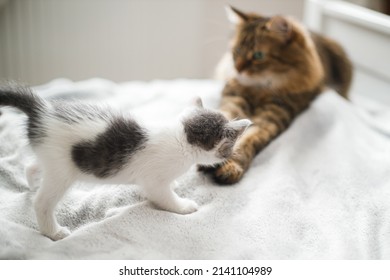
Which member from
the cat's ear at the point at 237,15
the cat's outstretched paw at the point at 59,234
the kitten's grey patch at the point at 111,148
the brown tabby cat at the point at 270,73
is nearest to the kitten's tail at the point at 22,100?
the kitten's grey patch at the point at 111,148

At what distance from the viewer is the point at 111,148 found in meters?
1.01

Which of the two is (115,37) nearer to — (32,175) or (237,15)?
(237,15)

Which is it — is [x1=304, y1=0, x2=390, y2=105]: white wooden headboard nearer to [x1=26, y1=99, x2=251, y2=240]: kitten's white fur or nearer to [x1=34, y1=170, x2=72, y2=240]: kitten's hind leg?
[x1=26, y1=99, x2=251, y2=240]: kitten's white fur

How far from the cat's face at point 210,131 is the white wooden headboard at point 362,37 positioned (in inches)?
42.5

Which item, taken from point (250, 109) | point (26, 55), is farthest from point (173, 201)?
point (26, 55)

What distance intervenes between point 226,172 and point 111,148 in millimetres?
386

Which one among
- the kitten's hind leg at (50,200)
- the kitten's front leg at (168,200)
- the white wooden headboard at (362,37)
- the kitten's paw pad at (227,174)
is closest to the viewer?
the kitten's hind leg at (50,200)

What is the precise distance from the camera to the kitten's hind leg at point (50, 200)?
0.98 meters

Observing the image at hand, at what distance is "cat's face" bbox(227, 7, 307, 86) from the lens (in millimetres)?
1639

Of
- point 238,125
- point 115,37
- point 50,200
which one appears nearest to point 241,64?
point 238,125

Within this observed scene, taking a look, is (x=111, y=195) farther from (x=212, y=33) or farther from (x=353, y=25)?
(x=212, y=33)

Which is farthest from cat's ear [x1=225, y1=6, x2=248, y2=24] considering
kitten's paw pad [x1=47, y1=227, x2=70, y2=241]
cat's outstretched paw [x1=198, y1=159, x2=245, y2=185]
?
kitten's paw pad [x1=47, y1=227, x2=70, y2=241]

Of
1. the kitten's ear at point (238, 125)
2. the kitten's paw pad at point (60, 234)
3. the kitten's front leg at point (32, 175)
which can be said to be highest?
the kitten's ear at point (238, 125)

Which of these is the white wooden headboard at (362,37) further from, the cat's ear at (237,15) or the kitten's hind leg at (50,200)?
the kitten's hind leg at (50,200)
